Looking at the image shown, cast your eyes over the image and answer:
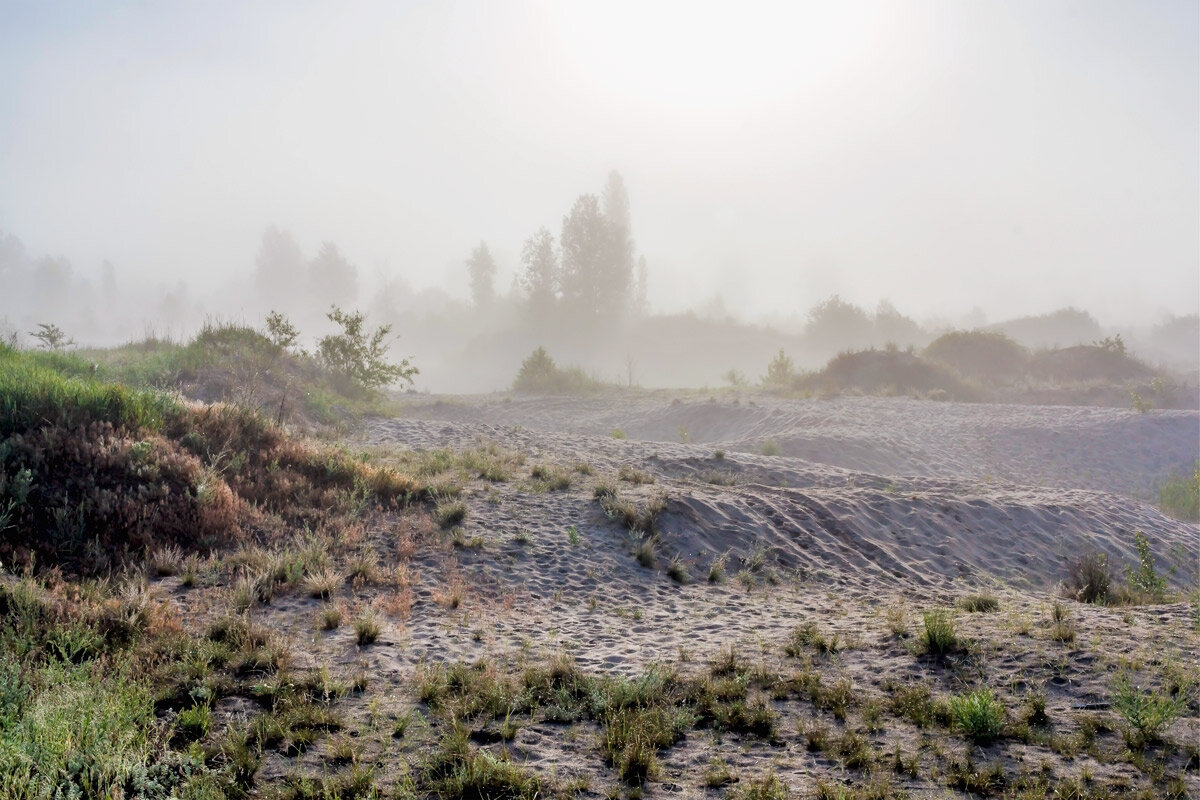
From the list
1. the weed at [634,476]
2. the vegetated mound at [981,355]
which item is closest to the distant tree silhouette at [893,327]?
the vegetated mound at [981,355]

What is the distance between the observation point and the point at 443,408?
24828 mm

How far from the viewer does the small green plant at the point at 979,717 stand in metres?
3.82

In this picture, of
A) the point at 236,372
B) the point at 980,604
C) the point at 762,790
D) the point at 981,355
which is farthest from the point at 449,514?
the point at 981,355

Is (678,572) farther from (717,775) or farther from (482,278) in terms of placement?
(482,278)

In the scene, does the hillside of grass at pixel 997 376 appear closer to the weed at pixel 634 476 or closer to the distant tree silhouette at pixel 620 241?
the weed at pixel 634 476

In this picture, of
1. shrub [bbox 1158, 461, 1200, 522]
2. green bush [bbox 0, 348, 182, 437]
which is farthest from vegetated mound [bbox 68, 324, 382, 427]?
shrub [bbox 1158, 461, 1200, 522]

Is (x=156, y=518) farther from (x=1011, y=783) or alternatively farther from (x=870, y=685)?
(x=1011, y=783)

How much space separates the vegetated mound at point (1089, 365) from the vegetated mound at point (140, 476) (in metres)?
28.2

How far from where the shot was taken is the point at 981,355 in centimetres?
2931

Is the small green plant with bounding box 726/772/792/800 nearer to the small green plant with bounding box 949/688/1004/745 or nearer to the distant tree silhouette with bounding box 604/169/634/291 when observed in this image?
the small green plant with bounding box 949/688/1004/745

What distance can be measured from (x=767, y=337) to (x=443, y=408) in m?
40.3

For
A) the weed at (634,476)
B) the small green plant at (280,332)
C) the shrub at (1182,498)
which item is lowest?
the shrub at (1182,498)

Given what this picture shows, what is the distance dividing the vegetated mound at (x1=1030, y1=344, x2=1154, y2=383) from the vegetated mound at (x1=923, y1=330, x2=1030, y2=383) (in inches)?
31.4

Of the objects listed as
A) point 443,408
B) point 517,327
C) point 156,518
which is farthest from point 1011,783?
point 517,327
